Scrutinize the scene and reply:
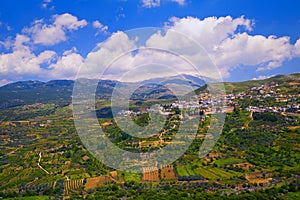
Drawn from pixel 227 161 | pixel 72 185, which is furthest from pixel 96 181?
pixel 227 161

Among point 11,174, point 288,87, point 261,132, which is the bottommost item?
point 11,174

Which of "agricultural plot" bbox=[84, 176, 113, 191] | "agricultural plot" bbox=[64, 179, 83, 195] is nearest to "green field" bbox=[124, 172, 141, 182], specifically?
"agricultural plot" bbox=[84, 176, 113, 191]

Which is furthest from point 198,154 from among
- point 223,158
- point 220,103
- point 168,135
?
point 220,103

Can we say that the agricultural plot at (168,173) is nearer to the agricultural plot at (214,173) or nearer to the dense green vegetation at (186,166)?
the dense green vegetation at (186,166)

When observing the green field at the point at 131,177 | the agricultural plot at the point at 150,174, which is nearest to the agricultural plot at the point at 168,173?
the agricultural plot at the point at 150,174

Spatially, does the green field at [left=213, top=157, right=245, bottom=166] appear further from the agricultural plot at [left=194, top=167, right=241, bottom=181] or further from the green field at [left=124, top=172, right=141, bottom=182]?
the green field at [left=124, top=172, right=141, bottom=182]

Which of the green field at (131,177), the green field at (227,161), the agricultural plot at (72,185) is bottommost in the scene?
the agricultural plot at (72,185)

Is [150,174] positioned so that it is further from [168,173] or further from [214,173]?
[214,173]

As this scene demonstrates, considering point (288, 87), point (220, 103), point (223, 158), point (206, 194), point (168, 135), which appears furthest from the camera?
point (288, 87)

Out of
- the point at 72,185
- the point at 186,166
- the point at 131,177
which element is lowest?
the point at 72,185

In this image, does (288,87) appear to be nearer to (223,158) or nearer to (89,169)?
(223,158)

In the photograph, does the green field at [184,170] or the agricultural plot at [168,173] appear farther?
the green field at [184,170]
